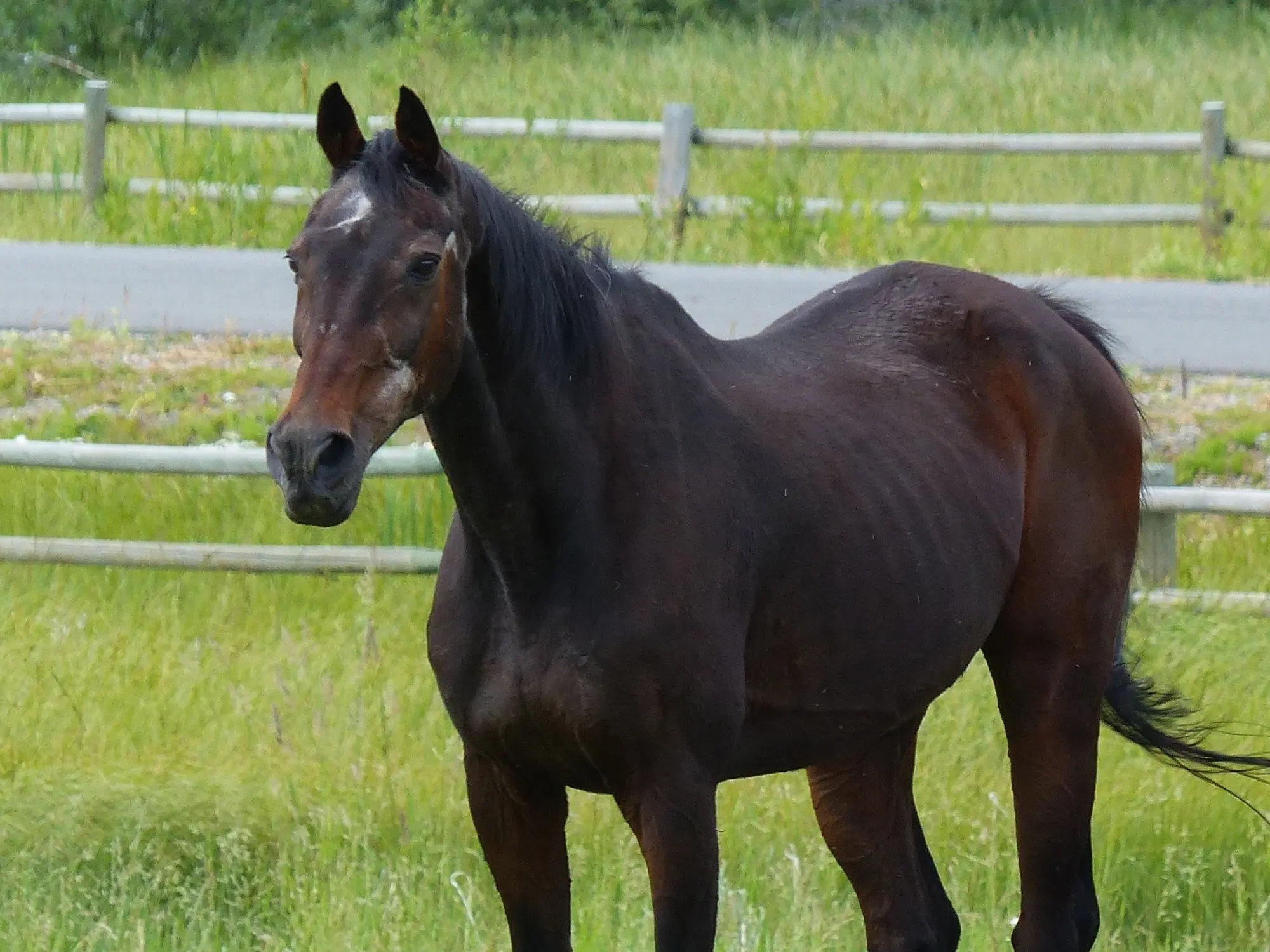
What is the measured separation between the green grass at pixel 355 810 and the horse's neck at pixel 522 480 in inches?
46.7

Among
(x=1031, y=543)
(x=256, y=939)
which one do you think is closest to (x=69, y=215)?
(x=256, y=939)

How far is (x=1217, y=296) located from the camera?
9.99m

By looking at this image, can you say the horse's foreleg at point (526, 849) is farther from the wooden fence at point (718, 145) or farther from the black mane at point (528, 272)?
the wooden fence at point (718, 145)

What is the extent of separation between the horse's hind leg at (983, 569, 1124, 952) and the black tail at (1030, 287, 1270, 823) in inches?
13.0

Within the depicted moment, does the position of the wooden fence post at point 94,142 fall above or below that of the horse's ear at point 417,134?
below

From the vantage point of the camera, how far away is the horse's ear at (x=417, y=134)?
2801 mm

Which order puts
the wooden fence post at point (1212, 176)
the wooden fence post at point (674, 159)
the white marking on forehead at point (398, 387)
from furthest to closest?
the wooden fence post at point (674, 159) < the wooden fence post at point (1212, 176) < the white marking on forehead at point (398, 387)

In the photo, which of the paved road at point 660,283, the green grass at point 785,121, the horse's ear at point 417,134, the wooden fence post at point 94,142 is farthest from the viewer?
the wooden fence post at point 94,142

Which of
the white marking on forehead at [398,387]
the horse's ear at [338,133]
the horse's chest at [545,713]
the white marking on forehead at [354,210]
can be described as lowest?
the horse's chest at [545,713]

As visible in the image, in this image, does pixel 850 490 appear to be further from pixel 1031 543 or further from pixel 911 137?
pixel 911 137

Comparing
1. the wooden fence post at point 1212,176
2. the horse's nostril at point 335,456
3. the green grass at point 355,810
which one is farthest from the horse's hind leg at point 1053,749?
the wooden fence post at point 1212,176

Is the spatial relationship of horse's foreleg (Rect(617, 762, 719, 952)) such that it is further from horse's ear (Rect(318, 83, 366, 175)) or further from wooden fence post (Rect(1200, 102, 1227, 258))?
wooden fence post (Rect(1200, 102, 1227, 258))

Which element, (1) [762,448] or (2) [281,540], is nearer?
(1) [762,448]

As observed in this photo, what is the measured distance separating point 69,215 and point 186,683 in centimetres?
746
